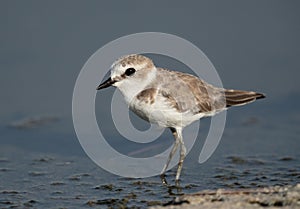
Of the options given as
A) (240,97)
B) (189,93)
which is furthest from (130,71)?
(240,97)

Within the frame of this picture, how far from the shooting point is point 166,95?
785cm

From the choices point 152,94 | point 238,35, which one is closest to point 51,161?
point 152,94

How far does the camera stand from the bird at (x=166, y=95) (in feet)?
25.1

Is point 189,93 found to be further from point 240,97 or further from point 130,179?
point 130,179

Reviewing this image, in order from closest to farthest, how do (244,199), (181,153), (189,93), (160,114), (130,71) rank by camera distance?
(244,199)
(130,71)
(160,114)
(189,93)
(181,153)

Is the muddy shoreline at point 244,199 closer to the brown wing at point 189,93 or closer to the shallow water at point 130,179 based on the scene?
the shallow water at point 130,179

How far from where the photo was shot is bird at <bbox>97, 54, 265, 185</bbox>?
766cm

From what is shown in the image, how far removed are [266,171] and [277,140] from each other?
40.7 inches

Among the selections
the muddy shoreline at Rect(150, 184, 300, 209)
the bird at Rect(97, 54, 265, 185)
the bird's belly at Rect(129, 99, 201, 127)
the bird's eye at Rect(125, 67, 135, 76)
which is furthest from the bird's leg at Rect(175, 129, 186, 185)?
the muddy shoreline at Rect(150, 184, 300, 209)

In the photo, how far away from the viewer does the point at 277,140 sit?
9.41m

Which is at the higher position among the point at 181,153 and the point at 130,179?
the point at 181,153

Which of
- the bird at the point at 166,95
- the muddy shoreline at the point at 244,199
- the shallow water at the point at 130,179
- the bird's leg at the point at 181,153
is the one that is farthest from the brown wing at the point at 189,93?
the muddy shoreline at the point at 244,199

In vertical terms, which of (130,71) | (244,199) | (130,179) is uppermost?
(130,71)

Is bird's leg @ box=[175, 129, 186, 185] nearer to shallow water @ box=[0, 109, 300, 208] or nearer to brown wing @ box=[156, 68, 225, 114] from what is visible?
shallow water @ box=[0, 109, 300, 208]
